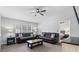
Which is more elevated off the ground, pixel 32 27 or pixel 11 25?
pixel 11 25

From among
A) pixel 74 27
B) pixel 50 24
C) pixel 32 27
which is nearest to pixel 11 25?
pixel 32 27

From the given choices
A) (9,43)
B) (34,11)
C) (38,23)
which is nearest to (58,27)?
(38,23)

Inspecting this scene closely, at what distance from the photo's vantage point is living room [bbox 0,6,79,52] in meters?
3.00

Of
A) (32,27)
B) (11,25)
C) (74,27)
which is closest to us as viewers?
(74,27)

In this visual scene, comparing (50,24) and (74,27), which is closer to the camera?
(74,27)

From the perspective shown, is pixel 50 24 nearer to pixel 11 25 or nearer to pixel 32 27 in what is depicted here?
pixel 32 27

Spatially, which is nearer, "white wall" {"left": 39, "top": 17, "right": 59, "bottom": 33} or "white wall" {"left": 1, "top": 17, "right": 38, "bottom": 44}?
"white wall" {"left": 39, "top": 17, "right": 59, "bottom": 33}

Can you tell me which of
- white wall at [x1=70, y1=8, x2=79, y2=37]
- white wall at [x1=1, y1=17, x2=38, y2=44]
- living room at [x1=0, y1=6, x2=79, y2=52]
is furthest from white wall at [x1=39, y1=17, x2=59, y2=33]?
white wall at [x1=70, y1=8, x2=79, y2=37]

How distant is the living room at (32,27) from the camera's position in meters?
3.00

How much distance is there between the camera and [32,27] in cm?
404

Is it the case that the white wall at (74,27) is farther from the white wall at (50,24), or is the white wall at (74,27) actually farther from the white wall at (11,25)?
the white wall at (11,25)

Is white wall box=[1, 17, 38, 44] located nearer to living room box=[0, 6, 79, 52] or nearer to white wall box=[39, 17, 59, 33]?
living room box=[0, 6, 79, 52]

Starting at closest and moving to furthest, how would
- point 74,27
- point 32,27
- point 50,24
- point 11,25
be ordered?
point 74,27 < point 50,24 < point 32,27 < point 11,25
